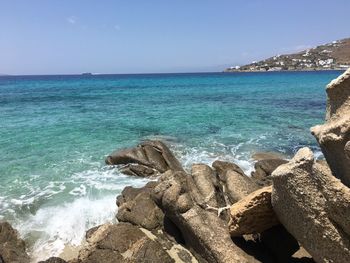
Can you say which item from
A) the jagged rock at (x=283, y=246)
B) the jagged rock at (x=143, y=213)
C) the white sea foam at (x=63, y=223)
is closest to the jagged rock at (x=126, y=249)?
the jagged rock at (x=143, y=213)

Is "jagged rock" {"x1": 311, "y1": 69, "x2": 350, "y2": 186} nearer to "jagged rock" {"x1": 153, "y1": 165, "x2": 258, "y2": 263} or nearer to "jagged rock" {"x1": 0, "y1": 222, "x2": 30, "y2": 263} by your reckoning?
"jagged rock" {"x1": 153, "y1": 165, "x2": 258, "y2": 263}

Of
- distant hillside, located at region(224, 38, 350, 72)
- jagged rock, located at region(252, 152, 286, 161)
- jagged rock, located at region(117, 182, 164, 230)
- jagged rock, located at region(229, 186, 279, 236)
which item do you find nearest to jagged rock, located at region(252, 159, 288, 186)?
jagged rock, located at region(252, 152, 286, 161)

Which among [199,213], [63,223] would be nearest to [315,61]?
[63,223]

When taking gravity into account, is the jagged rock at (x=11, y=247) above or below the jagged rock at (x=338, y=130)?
below

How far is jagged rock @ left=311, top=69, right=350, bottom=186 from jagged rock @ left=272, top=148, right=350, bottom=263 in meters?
0.54

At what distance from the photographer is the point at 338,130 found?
655cm

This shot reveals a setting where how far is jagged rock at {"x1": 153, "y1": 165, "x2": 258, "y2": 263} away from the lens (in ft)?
27.2

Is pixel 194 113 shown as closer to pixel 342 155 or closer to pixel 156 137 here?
pixel 156 137

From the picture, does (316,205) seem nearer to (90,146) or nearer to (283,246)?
(283,246)

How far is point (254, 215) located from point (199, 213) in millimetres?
1834

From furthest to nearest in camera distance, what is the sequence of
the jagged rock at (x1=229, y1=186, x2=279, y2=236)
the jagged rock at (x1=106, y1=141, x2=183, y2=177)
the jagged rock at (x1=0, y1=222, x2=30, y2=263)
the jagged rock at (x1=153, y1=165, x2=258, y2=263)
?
the jagged rock at (x1=106, y1=141, x2=183, y2=177)
the jagged rock at (x1=0, y1=222, x2=30, y2=263)
the jagged rock at (x1=153, y1=165, x2=258, y2=263)
the jagged rock at (x1=229, y1=186, x2=279, y2=236)

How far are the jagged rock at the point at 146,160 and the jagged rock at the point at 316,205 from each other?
1073cm

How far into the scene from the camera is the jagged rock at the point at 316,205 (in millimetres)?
6148

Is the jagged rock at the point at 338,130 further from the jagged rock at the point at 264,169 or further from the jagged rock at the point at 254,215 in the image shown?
the jagged rock at the point at 264,169
